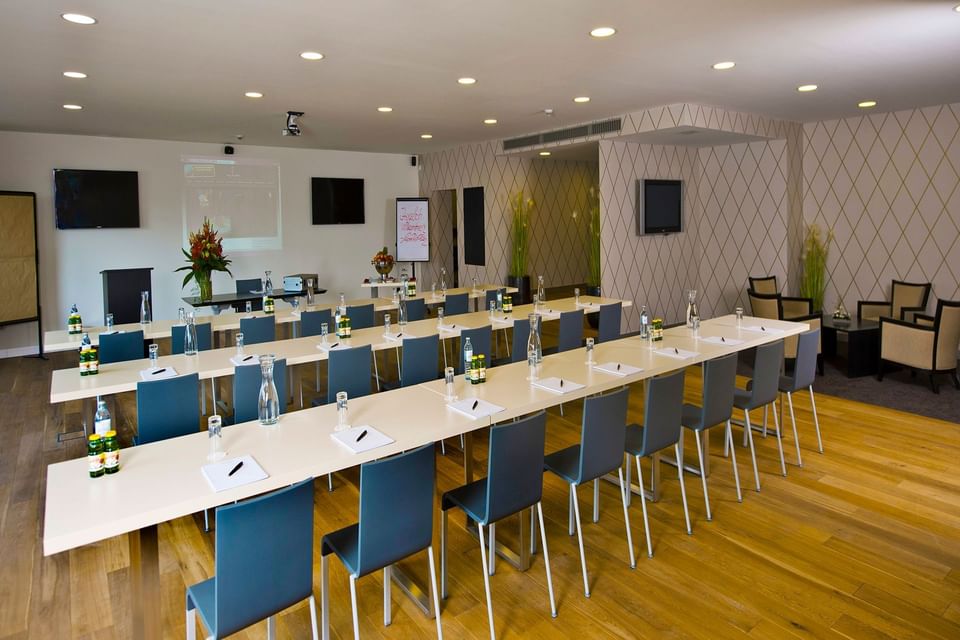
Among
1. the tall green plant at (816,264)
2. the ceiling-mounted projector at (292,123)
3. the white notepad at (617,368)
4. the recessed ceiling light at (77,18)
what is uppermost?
the ceiling-mounted projector at (292,123)

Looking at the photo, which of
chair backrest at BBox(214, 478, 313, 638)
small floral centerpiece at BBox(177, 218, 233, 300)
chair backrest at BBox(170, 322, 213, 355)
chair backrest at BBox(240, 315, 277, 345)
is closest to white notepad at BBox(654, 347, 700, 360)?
chair backrest at BBox(214, 478, 313, 638)

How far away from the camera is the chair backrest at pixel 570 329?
17.0 feet

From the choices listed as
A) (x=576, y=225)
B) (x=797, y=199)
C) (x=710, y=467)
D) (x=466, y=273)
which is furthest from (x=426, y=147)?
(x=710, y=467)

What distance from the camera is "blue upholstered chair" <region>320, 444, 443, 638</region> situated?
2047 mm

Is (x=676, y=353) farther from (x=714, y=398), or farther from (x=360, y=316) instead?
(x=360, y=316)

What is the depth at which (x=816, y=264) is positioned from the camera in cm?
811

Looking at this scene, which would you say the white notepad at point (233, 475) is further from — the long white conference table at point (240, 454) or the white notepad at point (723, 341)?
the white notepad at point (723, 341)

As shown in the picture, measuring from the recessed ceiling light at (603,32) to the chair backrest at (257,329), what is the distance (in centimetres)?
327

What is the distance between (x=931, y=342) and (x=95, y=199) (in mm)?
9884

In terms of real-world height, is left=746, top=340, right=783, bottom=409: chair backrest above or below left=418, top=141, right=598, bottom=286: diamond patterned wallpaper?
below

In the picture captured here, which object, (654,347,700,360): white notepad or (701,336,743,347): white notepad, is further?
(701,336,743,347): white notepad

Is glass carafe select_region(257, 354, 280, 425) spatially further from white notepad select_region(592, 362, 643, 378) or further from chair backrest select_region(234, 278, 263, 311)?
chair backrest select_region(234, 278, 263, 311)

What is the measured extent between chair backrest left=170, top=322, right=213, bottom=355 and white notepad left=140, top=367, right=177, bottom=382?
1.10m

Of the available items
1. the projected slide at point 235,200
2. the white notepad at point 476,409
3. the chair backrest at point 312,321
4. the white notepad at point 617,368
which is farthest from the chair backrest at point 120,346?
the projected slide at point 235,200
